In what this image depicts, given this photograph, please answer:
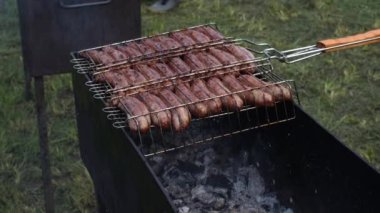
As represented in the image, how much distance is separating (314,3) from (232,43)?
441 cm

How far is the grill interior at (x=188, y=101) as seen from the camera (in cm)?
246

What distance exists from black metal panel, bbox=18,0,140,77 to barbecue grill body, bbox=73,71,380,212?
0.52 meters

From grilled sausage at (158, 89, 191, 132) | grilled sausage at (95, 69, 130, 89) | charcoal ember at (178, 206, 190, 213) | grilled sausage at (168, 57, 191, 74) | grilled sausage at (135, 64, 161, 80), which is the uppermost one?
grilled sausage at (168, 57, 191, 74)

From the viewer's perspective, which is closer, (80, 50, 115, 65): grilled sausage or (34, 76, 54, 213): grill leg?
(80, 50, 115, 65): grilled sausage

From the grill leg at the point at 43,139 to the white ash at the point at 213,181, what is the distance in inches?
36.6

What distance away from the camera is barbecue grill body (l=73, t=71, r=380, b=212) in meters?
2.24

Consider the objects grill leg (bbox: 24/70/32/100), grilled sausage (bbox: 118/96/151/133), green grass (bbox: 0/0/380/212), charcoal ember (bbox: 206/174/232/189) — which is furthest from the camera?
grill leg (bbox: 24/70/32/100)

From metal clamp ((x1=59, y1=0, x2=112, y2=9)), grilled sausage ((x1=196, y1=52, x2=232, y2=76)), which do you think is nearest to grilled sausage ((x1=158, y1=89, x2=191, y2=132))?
grilled sausage ((x1=196, y1=52, x2=232, y2=76))

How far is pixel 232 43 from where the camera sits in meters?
2.89

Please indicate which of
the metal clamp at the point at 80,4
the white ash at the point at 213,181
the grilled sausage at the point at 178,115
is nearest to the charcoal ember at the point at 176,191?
the white ash at the point at 213,181

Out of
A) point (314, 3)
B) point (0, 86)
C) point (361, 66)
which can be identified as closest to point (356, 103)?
point (361, 66)

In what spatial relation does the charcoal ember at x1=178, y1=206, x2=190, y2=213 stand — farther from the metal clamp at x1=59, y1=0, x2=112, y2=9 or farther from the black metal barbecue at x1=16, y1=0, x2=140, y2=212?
the metal clamp at x1=59, y1=0, x2=112, y2=9

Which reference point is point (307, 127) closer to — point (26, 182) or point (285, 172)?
point (285, 172)

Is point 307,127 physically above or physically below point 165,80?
below
